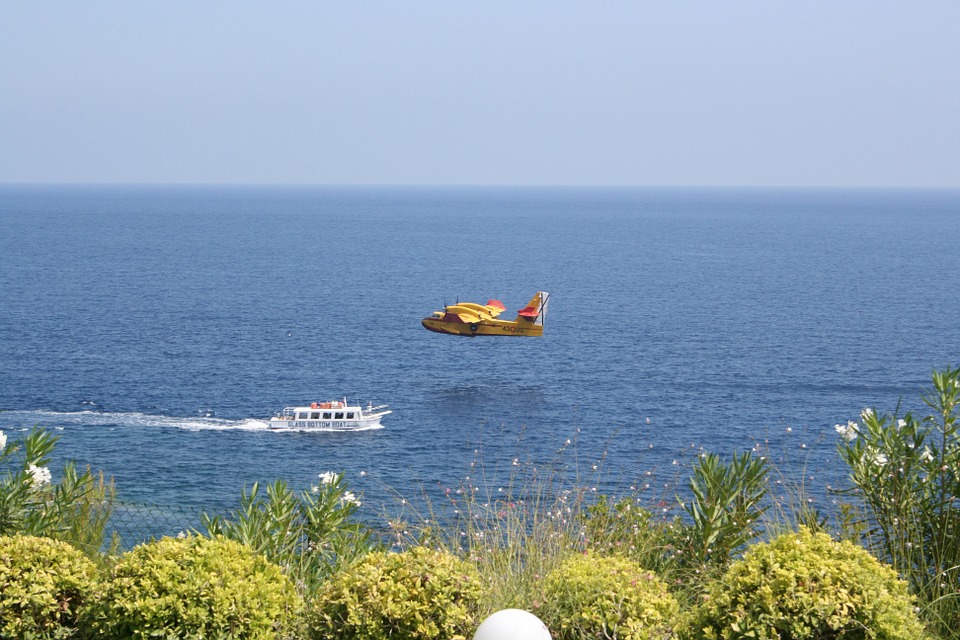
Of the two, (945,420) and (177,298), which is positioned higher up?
(945,420)

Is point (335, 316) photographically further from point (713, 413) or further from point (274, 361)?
point (713, 413)

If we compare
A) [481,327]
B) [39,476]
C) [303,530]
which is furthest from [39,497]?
[481,327]

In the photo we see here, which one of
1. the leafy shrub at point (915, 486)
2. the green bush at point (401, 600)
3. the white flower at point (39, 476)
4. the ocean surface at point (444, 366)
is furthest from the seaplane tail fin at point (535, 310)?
the green bush at point (401, 600)

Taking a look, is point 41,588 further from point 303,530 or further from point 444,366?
point 444,366

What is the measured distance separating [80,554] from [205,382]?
61.1 m

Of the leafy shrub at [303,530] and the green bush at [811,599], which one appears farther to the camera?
the leafy shrub at [303,530]

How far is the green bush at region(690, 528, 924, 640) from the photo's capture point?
6.43m

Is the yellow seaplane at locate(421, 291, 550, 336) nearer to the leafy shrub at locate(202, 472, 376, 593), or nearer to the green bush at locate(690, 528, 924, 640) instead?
the leafy shrub at locate(202, 472, 376, 593)

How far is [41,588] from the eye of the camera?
7312 millimetres

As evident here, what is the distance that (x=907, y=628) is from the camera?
6559 millimetres

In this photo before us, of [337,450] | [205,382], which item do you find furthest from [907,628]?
[205,382]

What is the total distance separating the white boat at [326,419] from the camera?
5741 cm

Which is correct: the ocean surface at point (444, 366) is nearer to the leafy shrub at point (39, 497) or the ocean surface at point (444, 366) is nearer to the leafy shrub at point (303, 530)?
the leafy shrub at point (303, 530)

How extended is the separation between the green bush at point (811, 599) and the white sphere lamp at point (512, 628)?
4.17 ft
